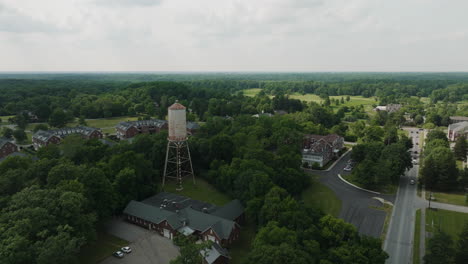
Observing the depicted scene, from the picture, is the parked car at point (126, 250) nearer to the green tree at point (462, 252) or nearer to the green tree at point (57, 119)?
the green tree at point (462, 252)

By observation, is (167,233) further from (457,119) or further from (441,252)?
(457,119)

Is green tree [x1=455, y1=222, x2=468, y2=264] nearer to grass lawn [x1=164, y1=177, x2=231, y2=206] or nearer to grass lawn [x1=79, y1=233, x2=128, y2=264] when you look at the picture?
grass lawn [x1=164, y1=177, x2=231, y2=206]

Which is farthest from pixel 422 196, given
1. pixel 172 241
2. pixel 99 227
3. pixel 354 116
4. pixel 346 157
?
pixel 354 116

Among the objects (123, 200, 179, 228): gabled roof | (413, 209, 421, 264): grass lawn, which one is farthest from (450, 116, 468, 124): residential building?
(123, 200, 179, 228): gabled roof

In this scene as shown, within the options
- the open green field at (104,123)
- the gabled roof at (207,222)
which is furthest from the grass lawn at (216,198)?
the open green field at (104,123)

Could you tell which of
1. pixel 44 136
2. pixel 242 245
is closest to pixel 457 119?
pixel 242 245

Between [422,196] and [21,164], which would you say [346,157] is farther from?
[21,164]
